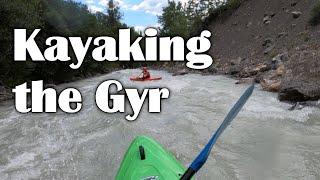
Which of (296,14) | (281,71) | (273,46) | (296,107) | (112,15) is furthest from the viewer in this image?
(112,15)

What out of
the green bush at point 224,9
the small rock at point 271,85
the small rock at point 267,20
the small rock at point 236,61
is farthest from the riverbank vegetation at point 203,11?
the small rock at point 271,85

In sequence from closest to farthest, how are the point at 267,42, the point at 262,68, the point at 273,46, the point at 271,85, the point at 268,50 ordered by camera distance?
the point at 271,85, the point at 262,68, the point at 268,50, the point at 273,46, the point at 267,42

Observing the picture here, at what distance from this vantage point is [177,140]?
268 inches

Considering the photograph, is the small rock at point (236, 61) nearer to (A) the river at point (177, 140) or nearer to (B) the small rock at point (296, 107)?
(A) the river at point (177, 140)

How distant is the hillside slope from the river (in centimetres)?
166

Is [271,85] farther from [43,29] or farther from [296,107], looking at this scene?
[43,29]

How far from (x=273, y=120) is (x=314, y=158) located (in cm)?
234

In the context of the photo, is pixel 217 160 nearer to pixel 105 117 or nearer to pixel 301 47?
pixel 105 117

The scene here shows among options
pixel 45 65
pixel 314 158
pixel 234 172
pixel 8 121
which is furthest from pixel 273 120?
pixel 45 65

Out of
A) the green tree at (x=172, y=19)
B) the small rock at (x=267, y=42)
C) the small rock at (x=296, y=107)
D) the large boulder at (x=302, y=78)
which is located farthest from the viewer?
the green tree at (x=172, y=19)

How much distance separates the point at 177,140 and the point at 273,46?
14.0 metres

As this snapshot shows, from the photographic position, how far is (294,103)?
9664mm

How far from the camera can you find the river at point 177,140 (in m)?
5.69

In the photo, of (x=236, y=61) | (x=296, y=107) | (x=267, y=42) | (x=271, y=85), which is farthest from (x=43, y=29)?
(x=296, y=107)
